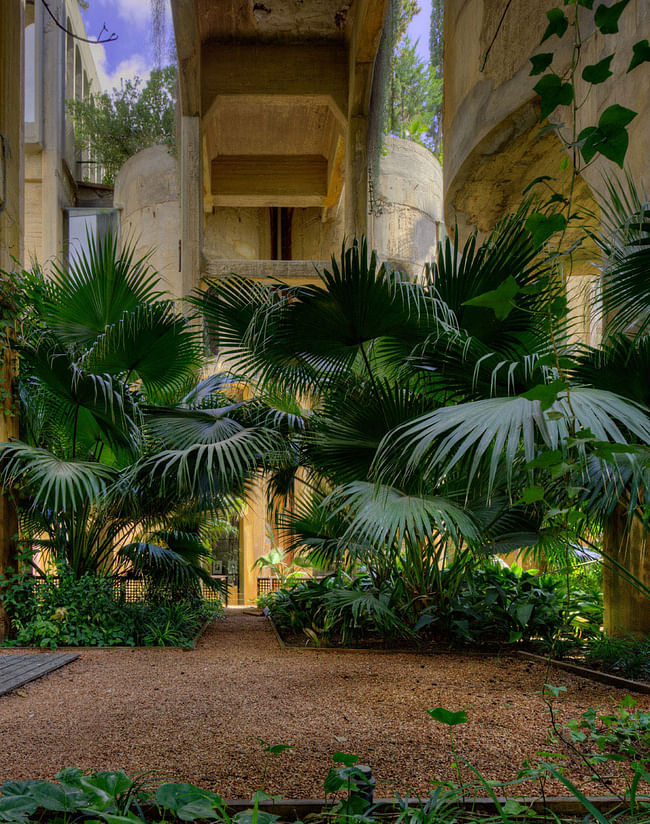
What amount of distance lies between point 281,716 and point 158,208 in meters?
12.1

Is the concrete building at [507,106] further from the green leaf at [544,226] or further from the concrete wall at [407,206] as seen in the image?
the concrete wall at [407,206]

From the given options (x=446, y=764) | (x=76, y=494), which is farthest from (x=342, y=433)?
(x=446, y=764)

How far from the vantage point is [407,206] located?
12.1m

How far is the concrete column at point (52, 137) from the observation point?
15.0 metres

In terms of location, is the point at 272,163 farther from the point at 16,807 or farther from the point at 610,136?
the point at 16,807

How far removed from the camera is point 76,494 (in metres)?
4.70

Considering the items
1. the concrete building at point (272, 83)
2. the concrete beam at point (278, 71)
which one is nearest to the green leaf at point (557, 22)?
the concrete building at point (272, 83)

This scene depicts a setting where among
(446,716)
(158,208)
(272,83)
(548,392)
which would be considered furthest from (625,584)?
(158,208)

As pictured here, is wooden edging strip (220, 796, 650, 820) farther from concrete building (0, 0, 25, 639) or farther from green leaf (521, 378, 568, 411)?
concrete building (0, 0, 25, 639)

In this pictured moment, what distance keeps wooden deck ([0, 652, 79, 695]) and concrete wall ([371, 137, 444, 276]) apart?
876 centimetres

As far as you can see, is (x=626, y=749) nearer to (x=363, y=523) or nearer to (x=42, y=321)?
(x=363, y=523)

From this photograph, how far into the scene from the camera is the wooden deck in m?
3.26

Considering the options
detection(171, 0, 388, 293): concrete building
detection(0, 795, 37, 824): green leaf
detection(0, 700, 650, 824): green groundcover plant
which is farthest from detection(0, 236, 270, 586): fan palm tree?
detection(171, 0, 388, 293): concrete building

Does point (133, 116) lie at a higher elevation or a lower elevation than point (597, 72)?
higher
